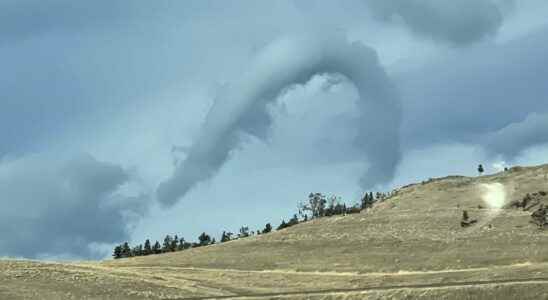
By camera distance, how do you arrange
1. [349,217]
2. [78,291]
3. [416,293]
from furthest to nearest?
[349,217], [78,291], [416,293]

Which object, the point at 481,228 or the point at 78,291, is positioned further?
the point at 481,228

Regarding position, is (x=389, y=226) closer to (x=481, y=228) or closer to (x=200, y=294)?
(x=481, y=228)

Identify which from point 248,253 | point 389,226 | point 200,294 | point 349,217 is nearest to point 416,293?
point 200,294

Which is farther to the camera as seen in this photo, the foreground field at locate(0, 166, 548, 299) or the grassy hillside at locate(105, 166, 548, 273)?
the grassy hillside at locate(105, 166, 548, 273)

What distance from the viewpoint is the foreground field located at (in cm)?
8256

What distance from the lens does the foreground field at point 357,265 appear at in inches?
3250

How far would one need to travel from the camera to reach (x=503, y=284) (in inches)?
2793

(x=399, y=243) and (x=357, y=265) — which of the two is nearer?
(x=357, y=265)

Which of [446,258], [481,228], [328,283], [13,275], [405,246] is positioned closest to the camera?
[13,275]

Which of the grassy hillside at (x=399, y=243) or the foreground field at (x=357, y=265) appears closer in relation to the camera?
the foreground field at (x=357, y=265)

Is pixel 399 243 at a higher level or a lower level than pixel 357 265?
higher

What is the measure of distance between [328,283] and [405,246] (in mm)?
41661

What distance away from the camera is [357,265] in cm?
12912

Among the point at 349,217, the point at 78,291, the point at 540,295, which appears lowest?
the point at 540,295
